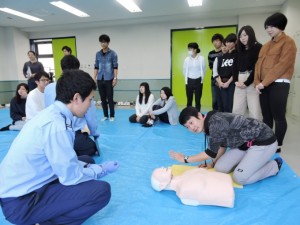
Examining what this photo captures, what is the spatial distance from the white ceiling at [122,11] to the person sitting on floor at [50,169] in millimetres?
4454

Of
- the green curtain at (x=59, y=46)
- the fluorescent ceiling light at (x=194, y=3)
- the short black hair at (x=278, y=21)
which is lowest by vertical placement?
the short black hair at (x=278, y=21)

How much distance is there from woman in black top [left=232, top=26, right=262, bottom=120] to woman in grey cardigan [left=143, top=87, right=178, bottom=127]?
1275mm

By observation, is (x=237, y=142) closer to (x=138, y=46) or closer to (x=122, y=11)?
(x=122, y=11)

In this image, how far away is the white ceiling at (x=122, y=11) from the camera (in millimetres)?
4977

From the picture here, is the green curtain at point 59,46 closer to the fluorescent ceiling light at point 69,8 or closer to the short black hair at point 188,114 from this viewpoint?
the fluorescent ceiling light at point 69,8

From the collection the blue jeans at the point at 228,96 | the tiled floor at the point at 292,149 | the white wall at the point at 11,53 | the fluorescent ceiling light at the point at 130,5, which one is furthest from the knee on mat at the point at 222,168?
the white wall at the point at 11,53

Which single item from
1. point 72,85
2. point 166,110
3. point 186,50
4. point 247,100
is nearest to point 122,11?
point 186,50

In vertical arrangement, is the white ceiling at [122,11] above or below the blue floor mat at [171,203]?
above

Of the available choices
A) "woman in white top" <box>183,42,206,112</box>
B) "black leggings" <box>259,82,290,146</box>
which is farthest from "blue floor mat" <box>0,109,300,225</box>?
"woman in white top" <box>183,42,206,112</box>

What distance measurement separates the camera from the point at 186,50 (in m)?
6.65

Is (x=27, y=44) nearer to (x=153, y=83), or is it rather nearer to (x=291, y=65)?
(x=153, y=83)

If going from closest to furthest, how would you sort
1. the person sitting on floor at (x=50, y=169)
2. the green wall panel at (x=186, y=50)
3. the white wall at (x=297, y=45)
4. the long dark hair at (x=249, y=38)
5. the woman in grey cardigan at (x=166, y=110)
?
the person sitting on floor at (x=50, y=169) < the long dark hair at (x=249, y=38) < the woman in grey cardigan at (x=166, y=110) < the white wall at (x=297, y=45) < the green wall panel at (x=186, y=50)

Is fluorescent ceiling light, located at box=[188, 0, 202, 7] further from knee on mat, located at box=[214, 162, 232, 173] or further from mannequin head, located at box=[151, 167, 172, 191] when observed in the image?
mannequin head, located at box=[151, 167, 172, 191]

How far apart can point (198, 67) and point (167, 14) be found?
2.59 m
